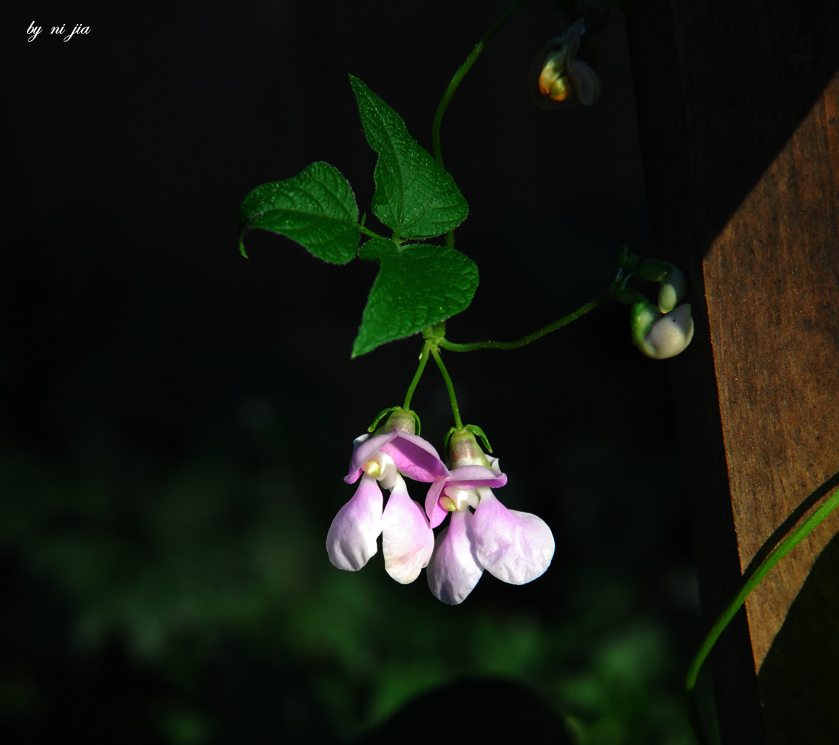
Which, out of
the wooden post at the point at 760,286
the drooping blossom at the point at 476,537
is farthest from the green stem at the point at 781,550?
the drooping blossom at the point at 476,537

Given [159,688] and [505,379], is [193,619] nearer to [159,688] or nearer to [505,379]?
[159,688]

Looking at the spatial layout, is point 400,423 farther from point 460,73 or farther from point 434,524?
point 460,73

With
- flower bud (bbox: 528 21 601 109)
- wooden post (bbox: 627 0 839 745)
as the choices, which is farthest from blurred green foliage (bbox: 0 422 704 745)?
flower bud (bbox: 528 21 601 109)

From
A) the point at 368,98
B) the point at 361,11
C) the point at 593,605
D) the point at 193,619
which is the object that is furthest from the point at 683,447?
the point at 361,11

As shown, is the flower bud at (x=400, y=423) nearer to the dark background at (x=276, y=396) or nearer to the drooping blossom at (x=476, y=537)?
the drooping blossom at (x=476, y=537)

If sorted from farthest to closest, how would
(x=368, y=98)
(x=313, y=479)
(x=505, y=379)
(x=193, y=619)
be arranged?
(x=505, y=379)
(x=313, y=479)
(x=193, y=619)
(x=368, y=98)

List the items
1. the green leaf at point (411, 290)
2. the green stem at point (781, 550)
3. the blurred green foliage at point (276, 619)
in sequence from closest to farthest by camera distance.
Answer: the green leaf at point (411, 290)
the green stem at point (781, 550)
the blurred green foliage at point (276, 619)

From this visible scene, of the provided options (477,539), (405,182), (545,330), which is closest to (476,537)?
(477,539)
